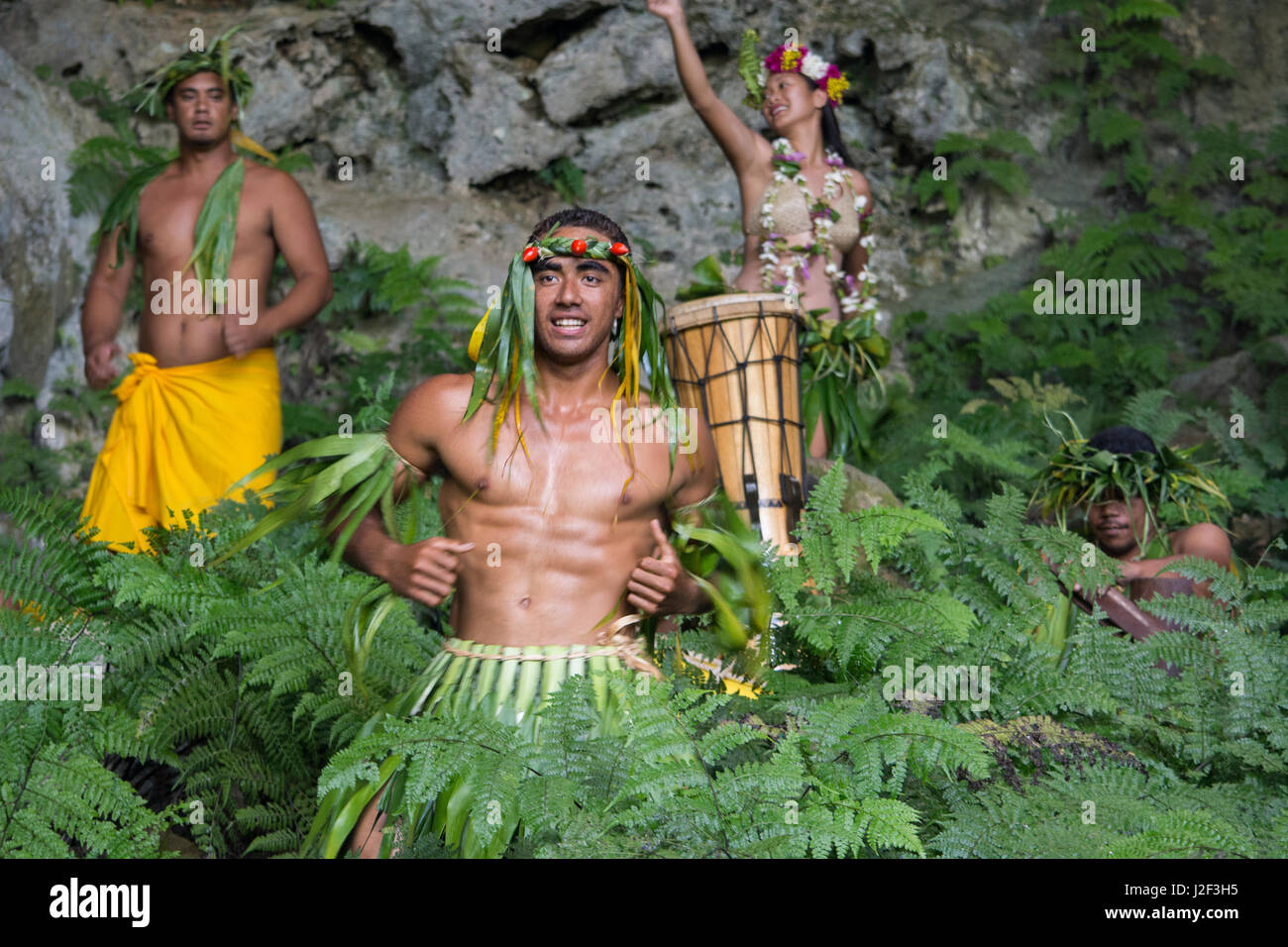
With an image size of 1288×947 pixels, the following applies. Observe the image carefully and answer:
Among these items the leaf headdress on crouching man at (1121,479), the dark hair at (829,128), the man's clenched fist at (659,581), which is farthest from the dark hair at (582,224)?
the dark hair at (829,128)

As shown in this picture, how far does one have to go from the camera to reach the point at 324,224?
366 inches

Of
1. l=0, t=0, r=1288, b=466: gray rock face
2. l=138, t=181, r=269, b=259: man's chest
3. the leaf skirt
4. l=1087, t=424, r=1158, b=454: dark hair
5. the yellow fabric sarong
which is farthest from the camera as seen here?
l=0, t=0, r=1288, b=466: gray rock face

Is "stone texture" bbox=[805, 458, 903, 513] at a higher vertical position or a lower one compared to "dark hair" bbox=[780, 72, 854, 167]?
lower

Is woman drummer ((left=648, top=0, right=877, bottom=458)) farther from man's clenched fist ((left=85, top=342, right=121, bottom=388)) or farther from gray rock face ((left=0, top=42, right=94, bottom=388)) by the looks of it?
gray rock face ((left=0, top=42, right=94, bottom=388))

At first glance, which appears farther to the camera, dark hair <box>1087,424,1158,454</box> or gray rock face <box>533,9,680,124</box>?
gray rock face <box>533,9,680,124</box>

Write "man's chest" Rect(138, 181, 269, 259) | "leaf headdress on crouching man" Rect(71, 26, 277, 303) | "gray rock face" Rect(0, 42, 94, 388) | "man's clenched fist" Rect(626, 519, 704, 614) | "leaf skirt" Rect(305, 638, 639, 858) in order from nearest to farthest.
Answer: "leaf skirt" Rect(305, 638, 639, 858) < "man's clenched fist" Rect(626, 519, 704, 614) < "leaf headdress on crouching man" Rect(71, 26, 277, 303) < "man's chest" Rect(138, 181, 269, 259) < "gray rock face" Rect(0, 42, 94, 388)

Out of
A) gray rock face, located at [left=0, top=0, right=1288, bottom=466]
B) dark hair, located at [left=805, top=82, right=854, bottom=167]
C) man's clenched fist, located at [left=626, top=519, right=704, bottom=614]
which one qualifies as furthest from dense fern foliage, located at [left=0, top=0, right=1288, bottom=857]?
gray rock face, located at [left=0, top=0, right=1288, bottom=466]

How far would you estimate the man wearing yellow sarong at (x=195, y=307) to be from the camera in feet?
17.3

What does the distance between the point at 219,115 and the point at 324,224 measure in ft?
11.7

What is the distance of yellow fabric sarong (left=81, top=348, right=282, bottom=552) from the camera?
205 inches

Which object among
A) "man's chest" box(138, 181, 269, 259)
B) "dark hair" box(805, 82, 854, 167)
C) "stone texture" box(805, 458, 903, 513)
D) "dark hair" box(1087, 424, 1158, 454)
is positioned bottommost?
"stone texture" box(805, 458, 903, 513)

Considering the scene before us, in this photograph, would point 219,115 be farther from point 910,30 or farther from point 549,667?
point 910,30

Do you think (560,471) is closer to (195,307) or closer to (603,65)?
(195,307)
